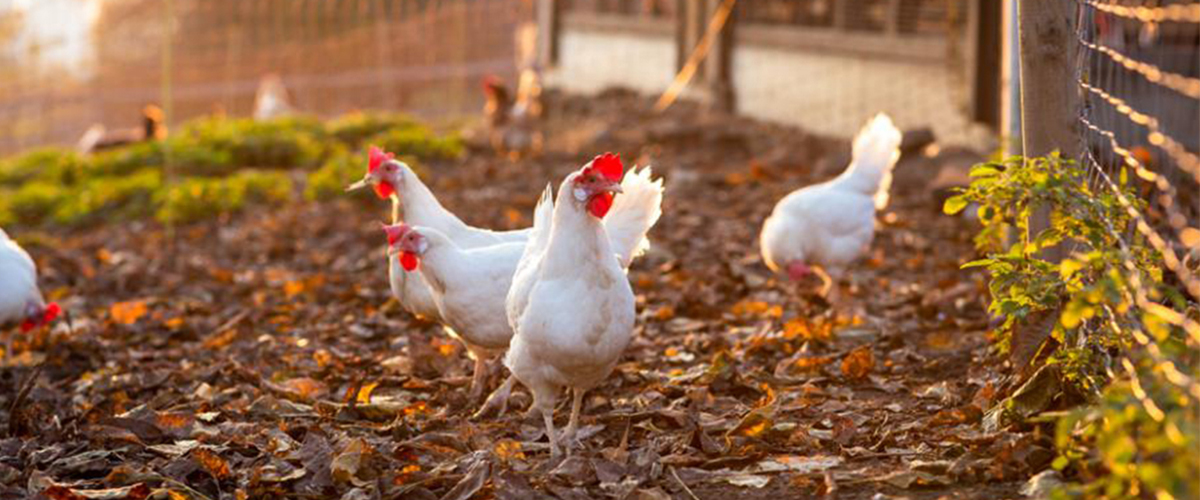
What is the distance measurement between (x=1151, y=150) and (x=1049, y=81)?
5049mm

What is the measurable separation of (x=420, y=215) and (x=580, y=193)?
1685 millimetres

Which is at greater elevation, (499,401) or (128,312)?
(499,401)

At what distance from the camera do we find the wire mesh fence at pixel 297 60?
20516 mm

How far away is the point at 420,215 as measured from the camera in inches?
228

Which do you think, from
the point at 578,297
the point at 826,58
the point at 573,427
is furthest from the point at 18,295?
the point at 826,58

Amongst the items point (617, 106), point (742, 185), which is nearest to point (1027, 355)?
point (742, 185)

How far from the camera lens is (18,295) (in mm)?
6270

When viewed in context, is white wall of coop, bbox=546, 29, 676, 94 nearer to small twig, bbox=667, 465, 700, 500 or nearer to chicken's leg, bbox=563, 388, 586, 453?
chicken's leg, bbox=563, 388, 586, 453

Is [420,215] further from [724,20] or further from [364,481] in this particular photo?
[724,20]

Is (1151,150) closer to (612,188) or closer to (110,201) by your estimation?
(612,188)

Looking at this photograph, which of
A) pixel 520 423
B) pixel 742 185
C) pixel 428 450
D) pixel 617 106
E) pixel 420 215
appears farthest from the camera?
pixel 617 106

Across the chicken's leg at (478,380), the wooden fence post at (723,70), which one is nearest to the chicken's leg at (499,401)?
the chicken's leg at (478,380)

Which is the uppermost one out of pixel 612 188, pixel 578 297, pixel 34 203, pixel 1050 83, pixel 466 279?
pixel 1050 83

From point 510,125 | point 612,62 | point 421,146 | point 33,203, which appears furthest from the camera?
point 612,62
